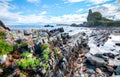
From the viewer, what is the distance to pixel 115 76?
27000 mm

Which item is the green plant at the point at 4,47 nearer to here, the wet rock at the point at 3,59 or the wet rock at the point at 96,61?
the wet rock at the point at 3,59

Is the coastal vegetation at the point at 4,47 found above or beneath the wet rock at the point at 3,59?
above

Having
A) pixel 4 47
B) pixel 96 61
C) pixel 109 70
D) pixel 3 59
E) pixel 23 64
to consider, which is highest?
pixel 4 47

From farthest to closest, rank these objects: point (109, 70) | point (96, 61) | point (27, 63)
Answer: point (96, 61), point (109, 70), point (27, 63)

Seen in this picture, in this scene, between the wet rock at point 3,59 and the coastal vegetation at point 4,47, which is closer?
the wet rock at point 3,59

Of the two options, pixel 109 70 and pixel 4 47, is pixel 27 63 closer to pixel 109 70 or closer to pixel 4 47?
pixel 4 47

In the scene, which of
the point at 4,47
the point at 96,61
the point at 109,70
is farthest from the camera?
the point at 96,61

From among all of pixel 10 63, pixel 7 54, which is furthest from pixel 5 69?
pixel 7 54

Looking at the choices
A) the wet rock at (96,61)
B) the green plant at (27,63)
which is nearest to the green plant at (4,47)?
the green plant at (27,63)

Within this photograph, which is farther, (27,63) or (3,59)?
(27,63)

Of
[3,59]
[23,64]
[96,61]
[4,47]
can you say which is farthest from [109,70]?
[3,59]

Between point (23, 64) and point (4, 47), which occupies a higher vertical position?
point (4, 47)

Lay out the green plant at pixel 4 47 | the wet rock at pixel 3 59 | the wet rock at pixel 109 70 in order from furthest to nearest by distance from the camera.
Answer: the wet rock at pixel 109 70, the green plant at pixel 4 47, the wet rock at pixel 3 59

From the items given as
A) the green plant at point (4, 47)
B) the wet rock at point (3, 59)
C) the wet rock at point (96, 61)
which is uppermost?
the green plant at point (4, 47)
